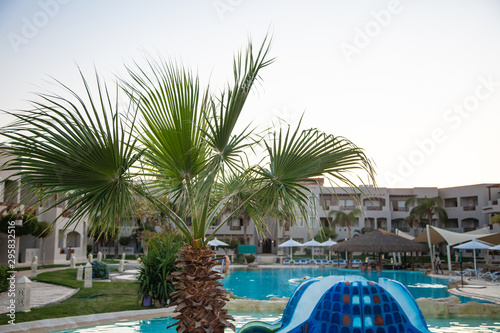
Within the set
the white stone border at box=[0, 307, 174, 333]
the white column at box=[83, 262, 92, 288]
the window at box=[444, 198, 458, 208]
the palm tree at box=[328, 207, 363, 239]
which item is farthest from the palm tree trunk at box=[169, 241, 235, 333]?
the window at box=[444, 198, 458, 208]

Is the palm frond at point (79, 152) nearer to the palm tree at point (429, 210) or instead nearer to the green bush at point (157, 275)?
the green bush at point (157, 275)

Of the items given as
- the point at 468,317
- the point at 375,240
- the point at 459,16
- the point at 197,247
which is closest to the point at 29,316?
the point at 197,247

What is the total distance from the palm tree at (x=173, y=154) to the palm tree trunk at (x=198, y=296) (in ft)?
0.04

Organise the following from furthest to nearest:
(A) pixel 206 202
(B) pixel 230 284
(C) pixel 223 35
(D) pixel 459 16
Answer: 1. (B) pixel 230 284
2. (D) pixel 459 16
3. (C) pixel 223 35
4. (A) pixel 206 202

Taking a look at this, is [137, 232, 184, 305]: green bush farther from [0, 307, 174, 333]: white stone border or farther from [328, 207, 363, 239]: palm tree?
[328, 207, 363, 239]: palm tree

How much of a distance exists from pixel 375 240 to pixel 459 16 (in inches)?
819

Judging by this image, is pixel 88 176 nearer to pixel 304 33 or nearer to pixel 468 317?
pixel 304 33

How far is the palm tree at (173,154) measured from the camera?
209 inches

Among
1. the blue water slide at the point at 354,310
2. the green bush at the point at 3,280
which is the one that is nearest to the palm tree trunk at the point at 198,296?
the blue water slide at the point at 354,310

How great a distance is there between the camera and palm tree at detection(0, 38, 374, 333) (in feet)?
17.4

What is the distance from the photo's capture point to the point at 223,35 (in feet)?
23.7

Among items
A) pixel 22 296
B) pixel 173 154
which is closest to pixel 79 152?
pixel 173 154

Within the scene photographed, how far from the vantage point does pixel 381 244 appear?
97.3 ft

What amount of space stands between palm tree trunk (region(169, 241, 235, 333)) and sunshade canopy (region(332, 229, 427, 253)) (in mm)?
25382
